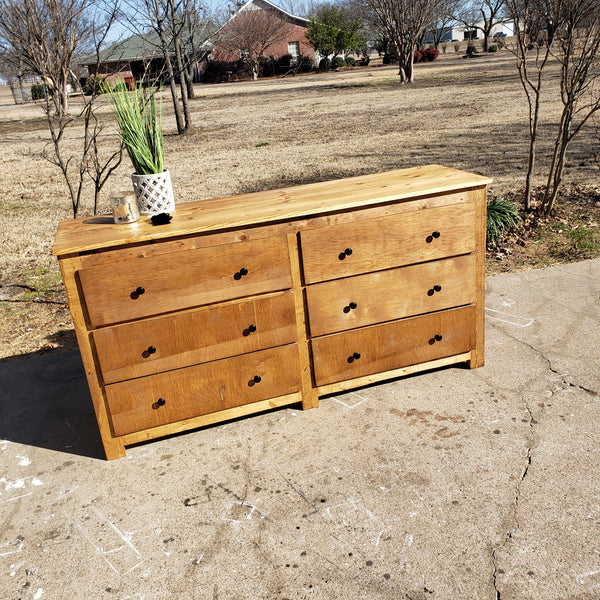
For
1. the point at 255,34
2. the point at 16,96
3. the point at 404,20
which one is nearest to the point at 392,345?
the point at 404,20

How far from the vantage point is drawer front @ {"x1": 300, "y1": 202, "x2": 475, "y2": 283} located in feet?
10.7

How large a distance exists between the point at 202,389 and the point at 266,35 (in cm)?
4854

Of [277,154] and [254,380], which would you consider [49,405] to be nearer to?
[254,380]

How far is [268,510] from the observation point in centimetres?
278

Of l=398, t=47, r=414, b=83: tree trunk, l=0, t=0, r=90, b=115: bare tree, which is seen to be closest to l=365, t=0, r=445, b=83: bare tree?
l=398, t=47, r=414, b=83: tree trunk

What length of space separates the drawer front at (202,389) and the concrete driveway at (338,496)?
0.19 metres

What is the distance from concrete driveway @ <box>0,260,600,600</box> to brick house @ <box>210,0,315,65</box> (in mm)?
43943

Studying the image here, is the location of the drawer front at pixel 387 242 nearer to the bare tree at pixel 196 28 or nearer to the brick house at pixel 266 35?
the bare tree at pixel 196 28

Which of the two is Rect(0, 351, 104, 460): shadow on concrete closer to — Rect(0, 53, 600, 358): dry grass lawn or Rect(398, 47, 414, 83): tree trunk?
Rect(0, 53, 600, 358): dry grass lawn

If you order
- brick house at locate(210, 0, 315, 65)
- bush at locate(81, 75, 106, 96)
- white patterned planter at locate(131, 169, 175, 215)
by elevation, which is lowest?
white patterned planter at locate(131, 169, 175, 215)

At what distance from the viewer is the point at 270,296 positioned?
129 inches

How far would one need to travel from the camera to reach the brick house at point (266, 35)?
45.2 m

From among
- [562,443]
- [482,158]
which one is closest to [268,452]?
[562,443]

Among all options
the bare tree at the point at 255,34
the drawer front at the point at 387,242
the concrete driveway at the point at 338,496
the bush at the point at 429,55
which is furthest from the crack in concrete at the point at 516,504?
the bush at the point at 429,55
